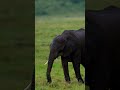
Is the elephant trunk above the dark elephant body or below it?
below

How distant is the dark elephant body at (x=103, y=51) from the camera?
265 centimetres

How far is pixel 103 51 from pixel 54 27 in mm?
3474

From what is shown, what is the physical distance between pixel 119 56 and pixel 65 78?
6.78ft

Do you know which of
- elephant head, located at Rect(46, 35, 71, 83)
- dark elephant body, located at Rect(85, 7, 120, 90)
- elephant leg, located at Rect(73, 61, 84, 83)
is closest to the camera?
dark elephant body, located at Rect(85, 7, 120, 90)

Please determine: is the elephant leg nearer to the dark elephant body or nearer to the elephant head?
the elephant head

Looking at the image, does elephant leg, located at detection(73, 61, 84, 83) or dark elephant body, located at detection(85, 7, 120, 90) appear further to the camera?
elephant leg, located at detection(73, 61, 84, 83)

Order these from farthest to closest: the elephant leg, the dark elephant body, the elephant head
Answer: the elephant head → the elephant leg → the dark elephant body

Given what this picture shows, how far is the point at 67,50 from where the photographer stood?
4734mm

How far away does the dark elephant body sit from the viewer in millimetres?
2648

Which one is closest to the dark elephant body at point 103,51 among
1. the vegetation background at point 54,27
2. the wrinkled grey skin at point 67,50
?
the vegetation background at point 54,27

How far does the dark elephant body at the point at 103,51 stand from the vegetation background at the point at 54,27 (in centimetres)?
156

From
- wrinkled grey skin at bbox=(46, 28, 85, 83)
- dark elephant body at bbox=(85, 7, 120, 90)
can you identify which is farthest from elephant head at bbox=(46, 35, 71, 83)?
dark elephant body at bbox=(85, 7, 120, 90)

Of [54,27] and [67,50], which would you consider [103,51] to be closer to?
[67,50]

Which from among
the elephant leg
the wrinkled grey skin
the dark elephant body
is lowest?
the elephant leg
